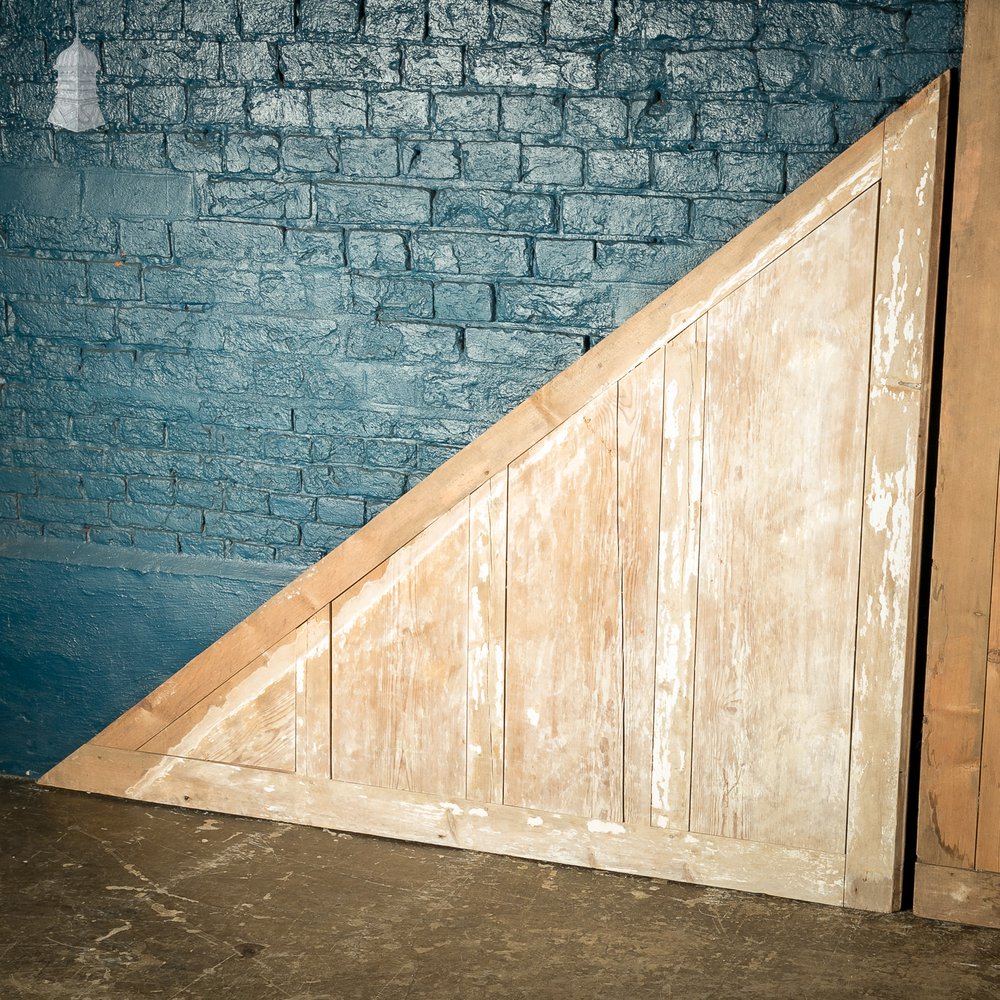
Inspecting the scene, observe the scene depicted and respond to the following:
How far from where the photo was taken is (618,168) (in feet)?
9.62

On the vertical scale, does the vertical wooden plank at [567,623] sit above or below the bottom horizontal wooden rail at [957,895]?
above

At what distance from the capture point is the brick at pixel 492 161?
118 inches

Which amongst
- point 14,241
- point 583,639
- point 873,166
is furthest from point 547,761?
point 14,241

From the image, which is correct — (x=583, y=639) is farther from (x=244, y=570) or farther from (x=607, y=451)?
(x=244, y=570)

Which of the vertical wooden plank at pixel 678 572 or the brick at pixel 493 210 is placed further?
the brick at pixel 493 210

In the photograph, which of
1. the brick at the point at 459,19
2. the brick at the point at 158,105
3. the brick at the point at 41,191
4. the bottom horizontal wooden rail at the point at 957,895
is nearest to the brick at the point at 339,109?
the brick at the point at 459,19

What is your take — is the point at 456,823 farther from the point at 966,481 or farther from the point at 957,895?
the point at 966,481

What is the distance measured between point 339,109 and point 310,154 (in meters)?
0.13

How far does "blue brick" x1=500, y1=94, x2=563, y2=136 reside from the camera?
9.67ft

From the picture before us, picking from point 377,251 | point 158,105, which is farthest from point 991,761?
point 158,105

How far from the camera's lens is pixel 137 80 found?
3.22 meters

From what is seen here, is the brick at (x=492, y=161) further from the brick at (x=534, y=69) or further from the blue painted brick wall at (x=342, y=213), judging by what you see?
the brick at (x=534, y=69)

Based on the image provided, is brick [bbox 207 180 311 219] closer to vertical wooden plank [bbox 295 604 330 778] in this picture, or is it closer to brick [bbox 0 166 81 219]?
brick [bbox 0 166 81 219]

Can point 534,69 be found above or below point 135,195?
above
